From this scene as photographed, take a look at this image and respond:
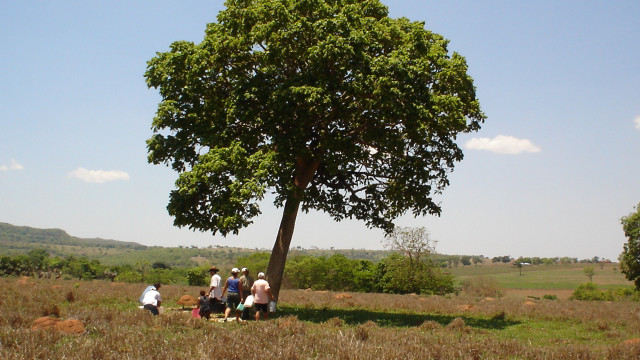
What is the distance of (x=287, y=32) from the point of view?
1889 centimetres

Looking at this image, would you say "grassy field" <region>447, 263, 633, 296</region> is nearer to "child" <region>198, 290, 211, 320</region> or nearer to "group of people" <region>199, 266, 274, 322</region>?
"group of people" <region>199, 266, 274, 322</region>

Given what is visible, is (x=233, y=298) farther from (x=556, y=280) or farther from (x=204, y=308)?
(x=556, y=280)

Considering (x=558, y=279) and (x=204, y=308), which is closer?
(x=204, y=308)

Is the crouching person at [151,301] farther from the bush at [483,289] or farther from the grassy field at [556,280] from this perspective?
the grassy field at [556,280]

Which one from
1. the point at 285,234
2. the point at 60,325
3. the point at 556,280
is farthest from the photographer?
the point at 556,280

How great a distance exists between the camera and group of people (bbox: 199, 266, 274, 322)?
57.1 ft

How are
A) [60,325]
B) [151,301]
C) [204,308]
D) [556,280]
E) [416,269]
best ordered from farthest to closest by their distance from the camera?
[556,280], [416,269], [204,308], [151,301], [60,325]

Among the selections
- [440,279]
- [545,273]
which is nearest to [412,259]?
[440,279]

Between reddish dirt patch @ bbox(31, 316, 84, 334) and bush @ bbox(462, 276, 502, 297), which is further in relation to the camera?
bush @ bbox(462, 276, 502, 297)

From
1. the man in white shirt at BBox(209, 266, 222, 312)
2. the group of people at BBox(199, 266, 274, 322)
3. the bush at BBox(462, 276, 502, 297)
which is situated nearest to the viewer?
the group of people at BBox(199, 266, 274, 322)

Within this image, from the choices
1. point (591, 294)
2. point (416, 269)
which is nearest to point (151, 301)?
point (416, 269)

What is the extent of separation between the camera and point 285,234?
21672 mm

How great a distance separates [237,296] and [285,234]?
4.07 meters

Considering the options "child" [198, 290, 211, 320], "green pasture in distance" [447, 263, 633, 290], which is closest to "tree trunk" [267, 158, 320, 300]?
"child" [198, 290, 211, 320]
